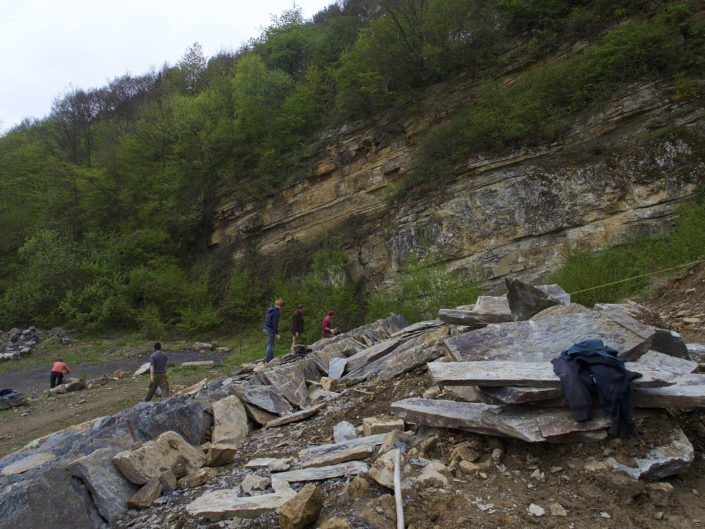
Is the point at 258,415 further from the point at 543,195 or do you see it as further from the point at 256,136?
the point at 256,136

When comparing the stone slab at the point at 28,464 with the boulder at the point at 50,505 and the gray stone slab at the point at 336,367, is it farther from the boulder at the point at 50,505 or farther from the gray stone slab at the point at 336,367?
the gray stone slab at the point at 336,367

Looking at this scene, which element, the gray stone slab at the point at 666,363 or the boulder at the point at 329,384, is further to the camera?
the boulder at the point at 329,384

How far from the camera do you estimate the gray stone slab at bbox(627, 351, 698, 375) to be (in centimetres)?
324

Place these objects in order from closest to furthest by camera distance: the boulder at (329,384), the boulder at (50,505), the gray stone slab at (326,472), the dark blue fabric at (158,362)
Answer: the boulder at (50,505) < the gray stone slab at (326,472) < the boulder at (329,384) < the dark blue fabric at (158,362)

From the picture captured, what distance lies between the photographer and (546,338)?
4.03 metres

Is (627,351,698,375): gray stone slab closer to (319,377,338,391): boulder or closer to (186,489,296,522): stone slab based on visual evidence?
(186,489,296,522): stone slab

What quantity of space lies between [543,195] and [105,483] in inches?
578

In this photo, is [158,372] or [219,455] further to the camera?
[158,372]

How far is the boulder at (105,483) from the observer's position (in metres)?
3.26

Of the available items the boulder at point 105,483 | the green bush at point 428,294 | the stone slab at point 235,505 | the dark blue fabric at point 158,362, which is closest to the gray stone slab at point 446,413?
the stone slab at point 235,505

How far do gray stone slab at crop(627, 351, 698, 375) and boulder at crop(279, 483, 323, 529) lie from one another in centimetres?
263

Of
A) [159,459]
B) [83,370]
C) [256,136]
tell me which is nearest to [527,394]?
[159,459]

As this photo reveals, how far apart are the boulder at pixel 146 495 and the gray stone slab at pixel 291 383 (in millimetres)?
2647

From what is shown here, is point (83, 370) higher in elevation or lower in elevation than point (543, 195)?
lower
